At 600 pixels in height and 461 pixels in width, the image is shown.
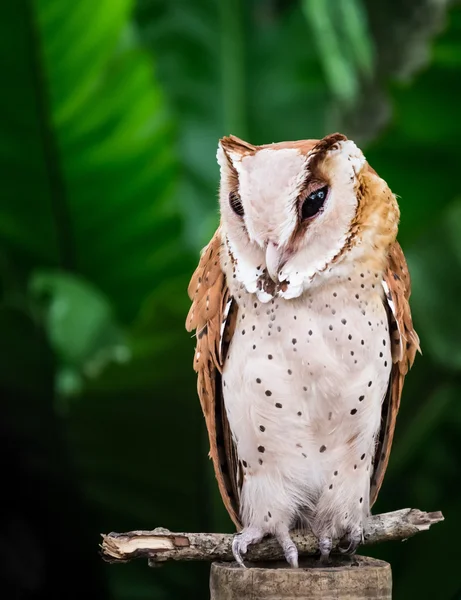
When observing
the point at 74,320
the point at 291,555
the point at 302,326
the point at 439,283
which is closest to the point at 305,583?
the point at 291,555

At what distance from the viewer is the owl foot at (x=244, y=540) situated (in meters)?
1.08

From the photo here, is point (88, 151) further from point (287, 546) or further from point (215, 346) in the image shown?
point (287, 546)

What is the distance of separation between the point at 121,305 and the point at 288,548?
1.46 metres

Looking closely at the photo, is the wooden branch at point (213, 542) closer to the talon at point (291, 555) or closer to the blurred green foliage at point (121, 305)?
the talon at point (291, 555)

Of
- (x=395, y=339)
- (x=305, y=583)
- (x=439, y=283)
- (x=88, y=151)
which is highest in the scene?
(x=88, y=151)

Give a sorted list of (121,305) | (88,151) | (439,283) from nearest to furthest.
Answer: (439,283) → (88,151) → (121,305)

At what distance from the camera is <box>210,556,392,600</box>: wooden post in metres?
1.01

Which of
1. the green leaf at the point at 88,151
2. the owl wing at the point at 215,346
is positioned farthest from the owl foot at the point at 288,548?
the green leaf at the point at 88,151

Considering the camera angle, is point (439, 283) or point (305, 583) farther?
point (439, 283)

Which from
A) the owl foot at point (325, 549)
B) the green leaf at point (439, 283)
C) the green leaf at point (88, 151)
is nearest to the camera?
the owl foot at point (325, 549)

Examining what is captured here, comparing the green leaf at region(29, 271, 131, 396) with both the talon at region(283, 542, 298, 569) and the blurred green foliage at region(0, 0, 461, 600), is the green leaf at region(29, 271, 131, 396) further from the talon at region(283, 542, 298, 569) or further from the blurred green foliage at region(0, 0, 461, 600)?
the talon at region(283, 542, 298, 569)

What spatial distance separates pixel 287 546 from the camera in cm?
111

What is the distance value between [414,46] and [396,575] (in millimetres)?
2086

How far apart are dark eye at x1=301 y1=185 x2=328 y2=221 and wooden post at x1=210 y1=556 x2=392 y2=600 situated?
1.28 ft
